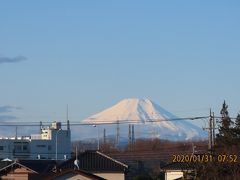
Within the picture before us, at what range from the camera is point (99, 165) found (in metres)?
57.9

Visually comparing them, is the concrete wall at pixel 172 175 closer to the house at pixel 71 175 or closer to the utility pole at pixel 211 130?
the utility pole at pixel 211 130

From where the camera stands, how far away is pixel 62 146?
5399 inches

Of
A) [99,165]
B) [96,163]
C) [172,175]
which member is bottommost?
[172,175]

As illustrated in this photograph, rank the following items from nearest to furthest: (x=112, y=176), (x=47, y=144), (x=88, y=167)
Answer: (x=112, y=176)
(x=88, y=167)
(x=47, y=144)

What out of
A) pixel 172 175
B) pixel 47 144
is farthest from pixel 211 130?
pixel 47 144

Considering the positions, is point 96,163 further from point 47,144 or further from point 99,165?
→ point 47,144

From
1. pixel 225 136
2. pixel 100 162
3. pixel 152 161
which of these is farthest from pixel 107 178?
pixel 152 161

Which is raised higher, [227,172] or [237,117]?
[237,117]

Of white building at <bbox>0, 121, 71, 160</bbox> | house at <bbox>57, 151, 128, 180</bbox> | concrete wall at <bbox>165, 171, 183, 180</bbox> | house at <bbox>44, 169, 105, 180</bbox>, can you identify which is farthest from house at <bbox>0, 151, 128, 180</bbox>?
white building at <bbox>0, 121, 71, 160</bbox>

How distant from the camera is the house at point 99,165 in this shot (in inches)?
2242

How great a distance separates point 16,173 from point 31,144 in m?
81.1

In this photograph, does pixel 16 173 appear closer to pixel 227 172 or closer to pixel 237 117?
pixel 237 117

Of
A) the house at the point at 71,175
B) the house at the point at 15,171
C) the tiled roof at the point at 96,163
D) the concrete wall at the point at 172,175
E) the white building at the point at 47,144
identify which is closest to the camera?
the house at the point at 71,175

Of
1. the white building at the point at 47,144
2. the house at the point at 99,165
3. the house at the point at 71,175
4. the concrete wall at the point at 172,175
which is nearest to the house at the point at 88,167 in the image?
the house at the point at 99,165
